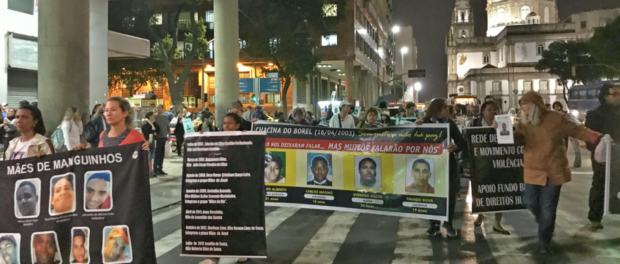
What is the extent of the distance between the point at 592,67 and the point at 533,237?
71562 millimetres

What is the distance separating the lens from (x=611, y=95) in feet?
24.6

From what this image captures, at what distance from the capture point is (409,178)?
665 cm

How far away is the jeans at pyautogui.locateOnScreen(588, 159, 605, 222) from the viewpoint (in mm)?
7476

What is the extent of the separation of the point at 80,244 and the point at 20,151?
137 cm

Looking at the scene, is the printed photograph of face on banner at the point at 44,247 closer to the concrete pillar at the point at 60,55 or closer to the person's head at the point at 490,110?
the person's head at the point at 490,110

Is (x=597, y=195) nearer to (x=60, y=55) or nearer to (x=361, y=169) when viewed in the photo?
(x=361, y=169)

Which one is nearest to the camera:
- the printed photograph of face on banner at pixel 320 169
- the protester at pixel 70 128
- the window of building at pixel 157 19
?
the printed photograph of face on banner at pixel 320 169

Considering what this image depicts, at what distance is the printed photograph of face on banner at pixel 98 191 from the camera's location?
15.0 ft

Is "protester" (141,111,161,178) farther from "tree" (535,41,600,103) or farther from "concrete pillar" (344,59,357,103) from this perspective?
"tree" (535,41,600,103)

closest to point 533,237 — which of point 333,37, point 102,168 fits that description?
point 102,168

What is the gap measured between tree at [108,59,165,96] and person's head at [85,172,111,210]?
42.4 meters

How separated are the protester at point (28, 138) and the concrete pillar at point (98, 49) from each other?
13918 mm

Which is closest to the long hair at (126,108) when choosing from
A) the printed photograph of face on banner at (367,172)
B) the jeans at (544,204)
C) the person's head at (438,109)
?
the printed photograph of face on banner at (367,172)

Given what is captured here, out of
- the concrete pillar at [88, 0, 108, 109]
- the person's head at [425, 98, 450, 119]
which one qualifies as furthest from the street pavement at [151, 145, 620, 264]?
the concrete pillar at [88, 0, 108, 109]
